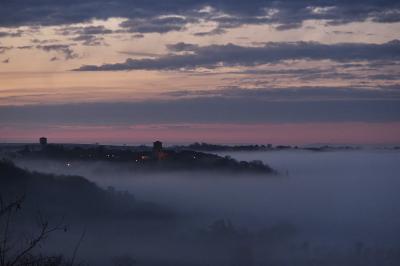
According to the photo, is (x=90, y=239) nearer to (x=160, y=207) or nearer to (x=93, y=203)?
(x=93, y=203)

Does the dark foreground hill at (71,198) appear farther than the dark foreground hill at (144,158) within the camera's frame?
No

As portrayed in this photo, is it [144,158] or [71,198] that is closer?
[71,198]

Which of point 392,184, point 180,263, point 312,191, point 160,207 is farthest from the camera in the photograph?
point 392,184

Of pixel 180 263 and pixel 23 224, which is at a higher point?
pixel 23 224

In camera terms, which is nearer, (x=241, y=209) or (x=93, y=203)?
(x=93, y=203)

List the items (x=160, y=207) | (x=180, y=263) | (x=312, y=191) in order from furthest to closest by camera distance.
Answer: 1. (x=312, y=191)
2. (x=160, y=207)
3. (x=180, y=263)

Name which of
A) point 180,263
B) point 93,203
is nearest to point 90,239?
point 180,263

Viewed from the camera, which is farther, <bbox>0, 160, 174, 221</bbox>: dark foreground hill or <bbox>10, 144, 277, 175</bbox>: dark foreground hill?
<bbox>10, 144, 277, 175</bbox>: dark foreground hill

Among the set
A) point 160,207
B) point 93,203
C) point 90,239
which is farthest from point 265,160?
point 90,239

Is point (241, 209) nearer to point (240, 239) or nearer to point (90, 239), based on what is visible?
point (240, 239)
